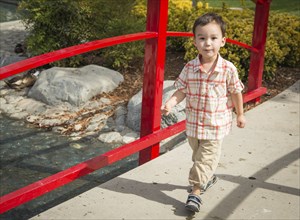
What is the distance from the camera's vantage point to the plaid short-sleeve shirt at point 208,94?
110 inches

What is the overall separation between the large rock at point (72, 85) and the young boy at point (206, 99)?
12.1 feet

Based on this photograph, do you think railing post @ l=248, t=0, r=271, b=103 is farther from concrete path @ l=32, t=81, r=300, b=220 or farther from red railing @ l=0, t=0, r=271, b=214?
red railing @ l=0, t=0, r=271, b=214

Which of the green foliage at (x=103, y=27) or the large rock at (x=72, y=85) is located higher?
the green foliage at (x=103, y=27)

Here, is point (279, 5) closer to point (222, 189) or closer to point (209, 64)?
point (222, 189)

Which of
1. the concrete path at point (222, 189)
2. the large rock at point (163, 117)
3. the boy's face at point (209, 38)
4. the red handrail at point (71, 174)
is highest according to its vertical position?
the boy's face at point (209, 38)

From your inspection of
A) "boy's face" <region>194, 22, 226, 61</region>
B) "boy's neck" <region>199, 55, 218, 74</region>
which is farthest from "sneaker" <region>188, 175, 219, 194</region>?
"boy's face" <region>194, 22, 226, 61</region>

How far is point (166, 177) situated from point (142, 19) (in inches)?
228

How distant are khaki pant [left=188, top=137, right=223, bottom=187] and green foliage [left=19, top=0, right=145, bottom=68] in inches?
180

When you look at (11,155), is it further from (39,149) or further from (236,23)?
(236,23)

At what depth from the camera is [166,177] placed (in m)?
3.40

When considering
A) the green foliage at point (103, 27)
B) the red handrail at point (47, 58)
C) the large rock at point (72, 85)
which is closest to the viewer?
the red handrail at point (47, 58)

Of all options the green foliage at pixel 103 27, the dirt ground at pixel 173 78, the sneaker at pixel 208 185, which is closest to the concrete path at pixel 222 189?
the sneaker at pixel 208 185

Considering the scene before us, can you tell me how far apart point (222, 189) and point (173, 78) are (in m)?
3.98

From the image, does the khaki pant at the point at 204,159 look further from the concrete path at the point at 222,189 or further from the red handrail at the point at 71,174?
the red handrail at the point at 71,174
